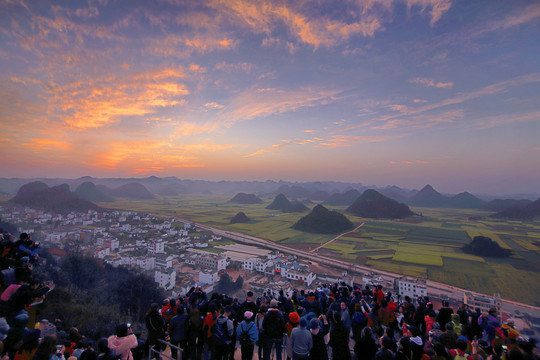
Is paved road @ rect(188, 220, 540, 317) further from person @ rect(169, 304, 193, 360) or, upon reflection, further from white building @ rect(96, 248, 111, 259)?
person @ rect(169, 304, 193, 360)

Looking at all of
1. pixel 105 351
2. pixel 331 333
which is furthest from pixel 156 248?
pixel 331 333

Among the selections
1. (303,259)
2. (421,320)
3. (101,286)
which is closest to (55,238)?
(101,286)

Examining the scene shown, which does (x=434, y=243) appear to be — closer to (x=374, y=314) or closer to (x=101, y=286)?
(x=374, y=314)

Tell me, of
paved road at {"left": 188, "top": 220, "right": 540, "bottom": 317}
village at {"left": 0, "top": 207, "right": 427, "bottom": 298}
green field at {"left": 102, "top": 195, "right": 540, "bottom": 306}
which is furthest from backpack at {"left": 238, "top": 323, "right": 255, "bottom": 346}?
green field at {"left": 102, "top": 195, "right": 540, "bottom": 306}

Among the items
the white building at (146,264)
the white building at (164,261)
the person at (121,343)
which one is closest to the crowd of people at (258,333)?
the person at (121,343)

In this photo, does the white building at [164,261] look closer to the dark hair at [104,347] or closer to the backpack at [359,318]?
the dark hair at [104,347]

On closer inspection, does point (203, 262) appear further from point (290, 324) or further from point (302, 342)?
point (302, 342)
